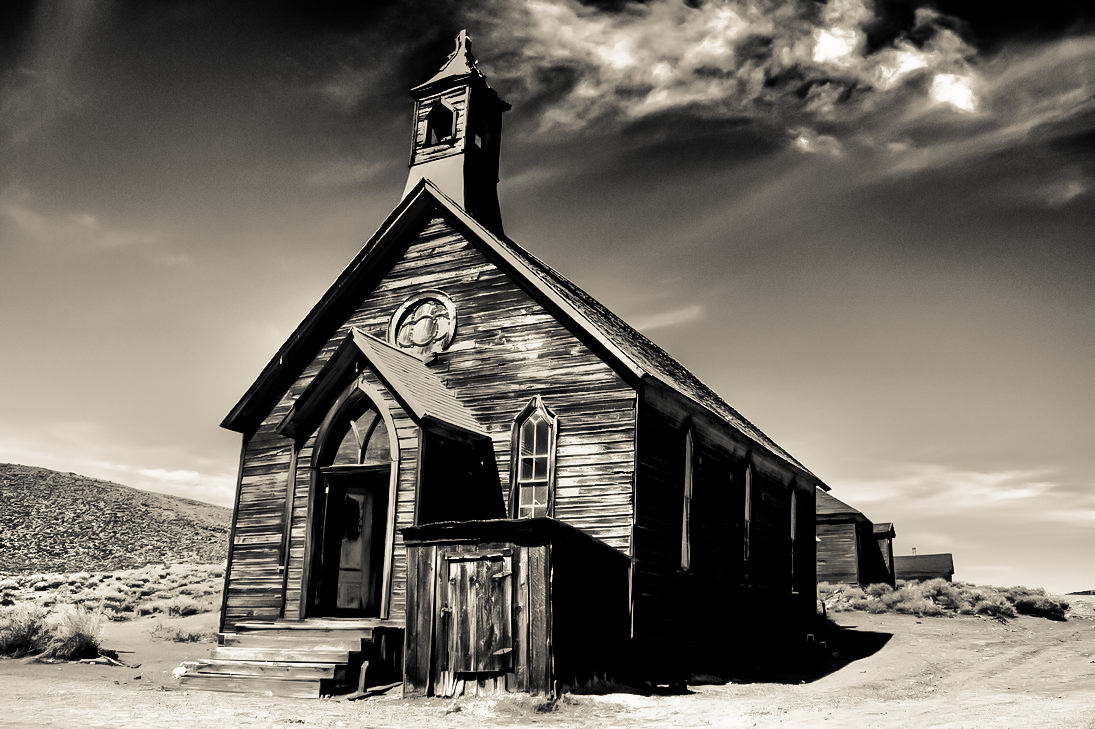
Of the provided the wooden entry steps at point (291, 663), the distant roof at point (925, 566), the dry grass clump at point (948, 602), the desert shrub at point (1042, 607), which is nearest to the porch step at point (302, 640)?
the wooden entry steps at point (291, 663)

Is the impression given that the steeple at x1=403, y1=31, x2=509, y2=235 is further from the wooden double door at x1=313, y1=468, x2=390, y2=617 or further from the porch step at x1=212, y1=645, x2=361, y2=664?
the porch step at x1=212, y1=645, x2=361, y2=664

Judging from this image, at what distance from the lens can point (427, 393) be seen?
48.5ft

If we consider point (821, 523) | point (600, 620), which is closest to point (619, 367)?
point (600, 620)

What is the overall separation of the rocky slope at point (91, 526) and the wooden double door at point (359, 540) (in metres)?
40.3

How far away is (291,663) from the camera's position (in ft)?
40.5

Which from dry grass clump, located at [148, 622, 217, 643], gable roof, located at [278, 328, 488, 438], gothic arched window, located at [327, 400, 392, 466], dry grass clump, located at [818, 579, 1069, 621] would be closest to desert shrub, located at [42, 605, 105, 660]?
dry grass clump, located at [148, 622, 217, 643]

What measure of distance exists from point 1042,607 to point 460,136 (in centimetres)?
2357

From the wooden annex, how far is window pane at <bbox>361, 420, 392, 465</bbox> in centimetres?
2723

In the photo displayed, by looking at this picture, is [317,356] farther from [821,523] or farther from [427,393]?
[821,523]

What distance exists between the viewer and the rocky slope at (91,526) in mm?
55125

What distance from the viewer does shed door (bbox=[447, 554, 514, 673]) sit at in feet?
36.4

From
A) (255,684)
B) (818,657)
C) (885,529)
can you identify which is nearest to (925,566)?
(885,529)

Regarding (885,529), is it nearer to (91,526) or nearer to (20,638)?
(20,638)

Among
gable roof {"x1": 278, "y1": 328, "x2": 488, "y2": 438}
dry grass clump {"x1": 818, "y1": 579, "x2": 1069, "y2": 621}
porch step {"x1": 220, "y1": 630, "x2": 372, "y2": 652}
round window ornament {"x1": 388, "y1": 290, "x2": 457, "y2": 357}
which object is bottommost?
porch step {"x1": 220, "y1": 630, "x2": 372, "y2": 652}
